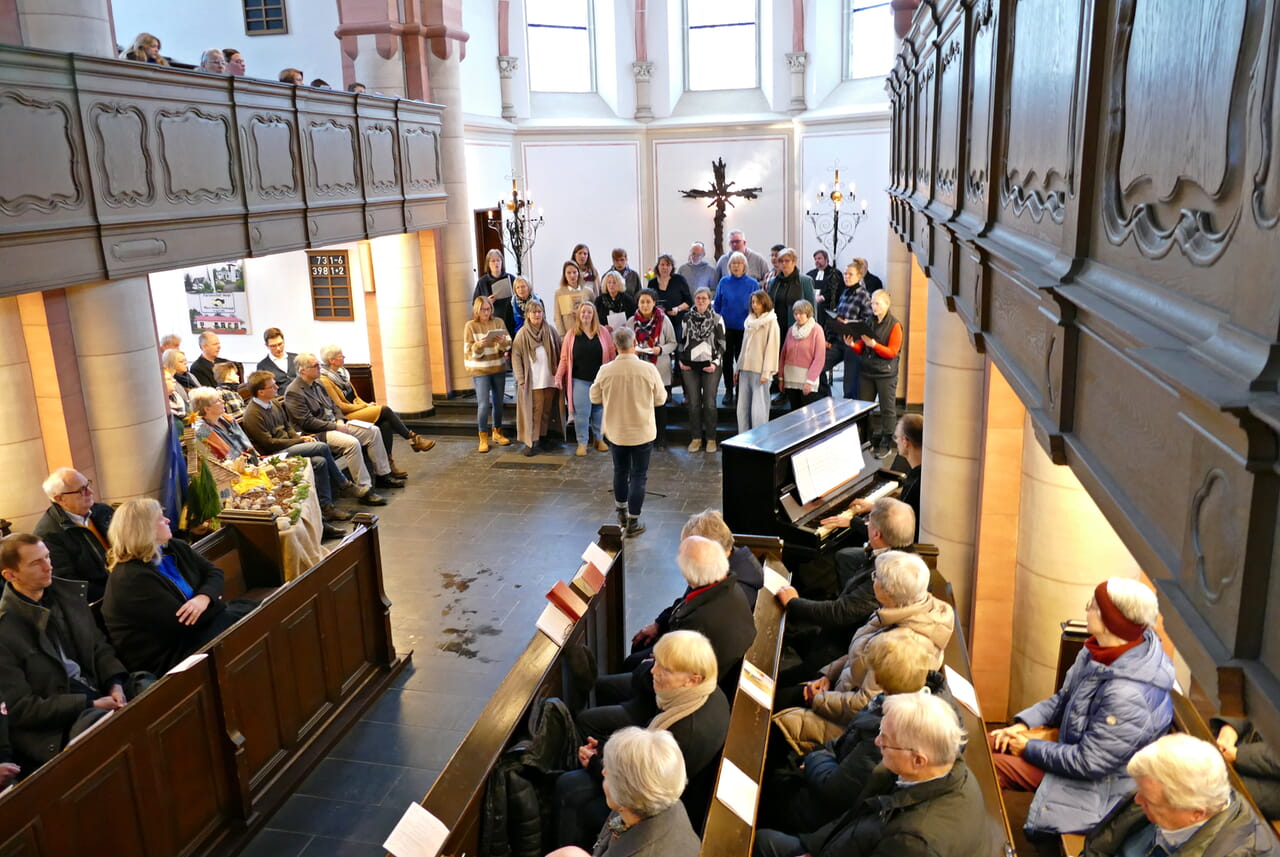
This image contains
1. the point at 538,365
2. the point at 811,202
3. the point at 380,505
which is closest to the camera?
the point at 380,505

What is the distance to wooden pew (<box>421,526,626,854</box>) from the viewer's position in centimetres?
342

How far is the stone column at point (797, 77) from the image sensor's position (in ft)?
50.3

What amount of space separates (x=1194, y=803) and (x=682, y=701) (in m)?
1.73

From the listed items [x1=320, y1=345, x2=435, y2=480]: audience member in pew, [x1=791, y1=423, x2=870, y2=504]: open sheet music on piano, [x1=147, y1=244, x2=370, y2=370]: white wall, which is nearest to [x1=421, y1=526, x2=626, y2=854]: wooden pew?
[x1=791, y1=423, x2=870, y2=504]: open sheet music on piano

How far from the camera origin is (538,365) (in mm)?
10969

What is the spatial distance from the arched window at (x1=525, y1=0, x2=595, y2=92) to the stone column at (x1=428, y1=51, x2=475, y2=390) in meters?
3.87

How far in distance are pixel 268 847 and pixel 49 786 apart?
1.45 m

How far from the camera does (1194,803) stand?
2.88m

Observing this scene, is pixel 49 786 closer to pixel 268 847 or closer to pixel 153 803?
pixel 153 803

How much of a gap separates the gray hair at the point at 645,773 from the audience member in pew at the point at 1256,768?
7.45 ft

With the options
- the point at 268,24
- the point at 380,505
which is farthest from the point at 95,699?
the point at 268,24

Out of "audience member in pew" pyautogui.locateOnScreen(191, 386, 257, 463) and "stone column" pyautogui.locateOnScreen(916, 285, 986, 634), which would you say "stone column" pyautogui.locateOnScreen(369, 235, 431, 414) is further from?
"stone column" pyautogui.locateOnScreen(916, 285, 986, 634)

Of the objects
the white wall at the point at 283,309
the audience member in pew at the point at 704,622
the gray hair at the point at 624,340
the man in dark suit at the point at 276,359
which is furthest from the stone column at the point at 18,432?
the white wall at the point at 283,309

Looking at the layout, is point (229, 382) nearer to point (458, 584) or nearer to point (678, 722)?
point (458, 584)
